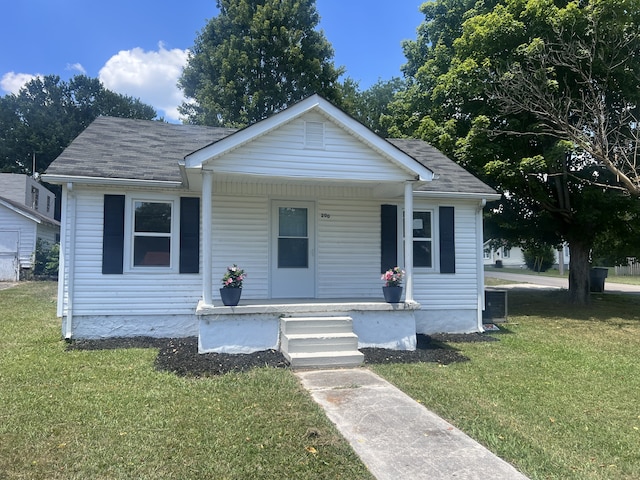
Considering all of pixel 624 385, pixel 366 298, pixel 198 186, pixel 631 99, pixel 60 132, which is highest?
pixel 60 132

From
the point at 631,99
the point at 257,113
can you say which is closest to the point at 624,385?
the point at 631,99

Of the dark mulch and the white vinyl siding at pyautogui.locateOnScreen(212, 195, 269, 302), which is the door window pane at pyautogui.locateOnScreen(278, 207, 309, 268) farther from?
the dark mulch

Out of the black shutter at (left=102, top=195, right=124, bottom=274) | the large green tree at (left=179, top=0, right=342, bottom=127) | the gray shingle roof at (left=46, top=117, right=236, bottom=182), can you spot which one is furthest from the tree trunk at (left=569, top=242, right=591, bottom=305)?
the large green tree at (left=179, top=0, right=342, bottom=127)

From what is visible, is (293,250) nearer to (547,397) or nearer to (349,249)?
(349,249)

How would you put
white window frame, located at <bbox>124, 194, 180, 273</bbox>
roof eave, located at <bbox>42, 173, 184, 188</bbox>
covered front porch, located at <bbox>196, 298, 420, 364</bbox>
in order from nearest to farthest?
covered front porch, located at <bbox>196, 298, 420, 364</bbox>
roof eave, located at <bbox>42, 173, 184, 188</bbox>
white window frame, located at <bbox>124, 194, 180, 273</bbox>

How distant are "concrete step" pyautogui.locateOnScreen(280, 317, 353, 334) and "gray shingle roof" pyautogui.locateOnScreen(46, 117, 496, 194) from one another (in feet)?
11.0

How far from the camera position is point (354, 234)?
9.52 m

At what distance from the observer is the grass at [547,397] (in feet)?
12.3

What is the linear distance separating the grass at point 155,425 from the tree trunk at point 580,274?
1214 centimetres

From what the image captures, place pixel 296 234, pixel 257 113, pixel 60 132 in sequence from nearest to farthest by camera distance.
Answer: pixel 296 234, pixel 257 113, pixel 60 132

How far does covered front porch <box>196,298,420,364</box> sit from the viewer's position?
7059 mm

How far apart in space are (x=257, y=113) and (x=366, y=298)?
18.1 m

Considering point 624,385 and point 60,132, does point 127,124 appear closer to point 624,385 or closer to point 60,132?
point 624,385

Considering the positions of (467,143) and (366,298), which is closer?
(366,298)
